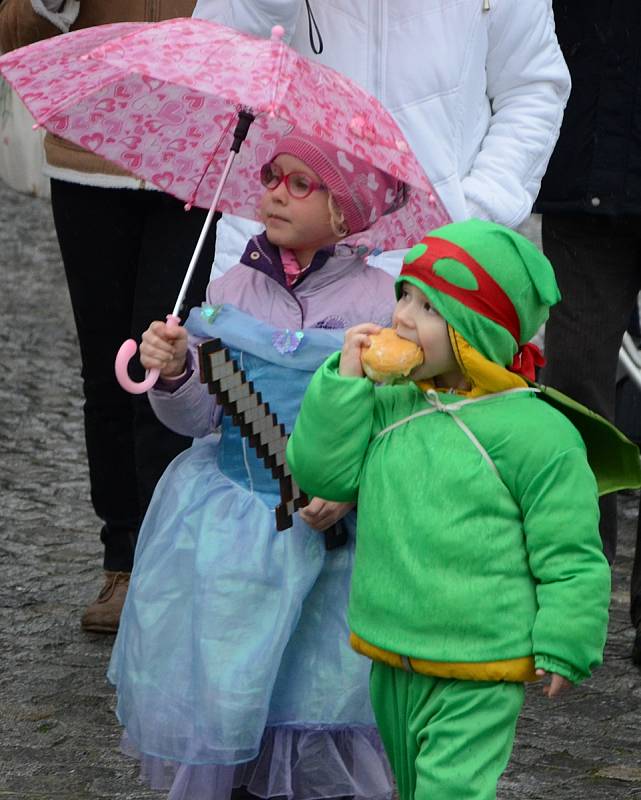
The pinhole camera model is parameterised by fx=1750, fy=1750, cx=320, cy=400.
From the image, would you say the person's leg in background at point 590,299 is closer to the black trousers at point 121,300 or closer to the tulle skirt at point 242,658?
the black trousers at point 121,300

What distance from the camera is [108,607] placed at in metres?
5.16

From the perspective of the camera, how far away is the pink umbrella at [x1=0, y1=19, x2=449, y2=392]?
3334mm

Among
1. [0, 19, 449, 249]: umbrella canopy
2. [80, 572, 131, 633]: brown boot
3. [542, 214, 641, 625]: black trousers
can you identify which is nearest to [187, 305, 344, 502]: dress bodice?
[0, 19, 449, 249]: umbrella canopy

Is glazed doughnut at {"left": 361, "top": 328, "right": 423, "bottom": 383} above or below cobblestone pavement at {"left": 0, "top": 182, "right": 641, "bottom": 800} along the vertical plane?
above

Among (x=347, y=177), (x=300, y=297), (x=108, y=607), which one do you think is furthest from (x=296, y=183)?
(x=108, y=607)

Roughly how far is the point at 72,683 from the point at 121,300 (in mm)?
1077

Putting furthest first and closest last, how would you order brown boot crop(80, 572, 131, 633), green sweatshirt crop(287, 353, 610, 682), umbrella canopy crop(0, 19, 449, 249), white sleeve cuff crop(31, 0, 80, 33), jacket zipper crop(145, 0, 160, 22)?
brown boot crop(80, 572, 131, 633) < jacket zipper crop(145, 0, 160, 22) < white sleeve cuff crop(31, 0, 80, 33) < umbrella canopy crop(0, 19, 449, 249) < green sweatshirt crop(287, 353, 610, 682)

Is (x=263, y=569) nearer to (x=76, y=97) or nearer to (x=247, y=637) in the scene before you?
(x=247, y=637)

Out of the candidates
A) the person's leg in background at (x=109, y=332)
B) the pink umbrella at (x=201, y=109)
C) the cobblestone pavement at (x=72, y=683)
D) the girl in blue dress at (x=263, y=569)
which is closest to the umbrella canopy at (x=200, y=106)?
the pink umbrella at (x=201, y=109)

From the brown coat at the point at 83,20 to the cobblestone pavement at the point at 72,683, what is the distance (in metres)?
1.39

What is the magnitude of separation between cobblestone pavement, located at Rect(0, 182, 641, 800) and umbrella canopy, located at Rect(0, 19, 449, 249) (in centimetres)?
141

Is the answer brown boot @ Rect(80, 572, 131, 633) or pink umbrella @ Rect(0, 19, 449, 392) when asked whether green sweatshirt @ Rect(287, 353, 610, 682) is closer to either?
pink umbrella @ Rect(0, 19, 449, 392)

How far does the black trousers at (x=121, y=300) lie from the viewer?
15.5 ft

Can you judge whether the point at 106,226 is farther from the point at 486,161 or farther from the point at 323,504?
the point at 323,504
